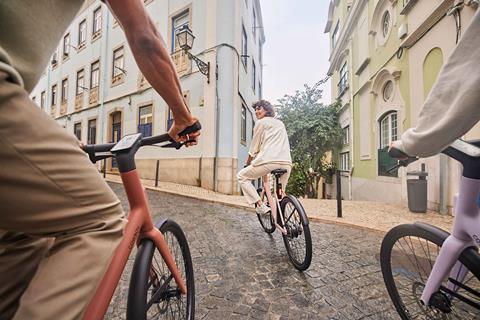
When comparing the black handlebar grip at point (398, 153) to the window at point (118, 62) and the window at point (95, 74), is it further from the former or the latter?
the window at point (95, 74)

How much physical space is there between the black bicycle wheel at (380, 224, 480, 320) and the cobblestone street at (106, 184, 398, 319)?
26cm

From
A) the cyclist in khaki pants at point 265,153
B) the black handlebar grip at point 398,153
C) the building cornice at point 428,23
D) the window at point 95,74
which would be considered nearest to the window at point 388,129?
the building cornice at point 428,23

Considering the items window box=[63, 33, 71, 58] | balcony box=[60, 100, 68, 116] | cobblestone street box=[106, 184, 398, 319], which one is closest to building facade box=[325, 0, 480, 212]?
cobblestone street box=[106, 184, 398, 319]

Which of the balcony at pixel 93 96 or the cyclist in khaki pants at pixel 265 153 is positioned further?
the balcony at pixel 93 96

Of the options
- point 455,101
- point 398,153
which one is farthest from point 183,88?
point 455,101

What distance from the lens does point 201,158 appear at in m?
10.3

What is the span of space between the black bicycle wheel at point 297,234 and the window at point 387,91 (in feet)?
25.9

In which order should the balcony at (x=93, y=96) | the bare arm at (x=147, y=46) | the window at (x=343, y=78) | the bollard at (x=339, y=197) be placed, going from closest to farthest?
the bare arm at (x=147, y=46) < the bollard at (x=339, y=197) < the window at (x=343, y=78) < the balcony at (x=93, y=96)

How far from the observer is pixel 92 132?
1622 centimetres

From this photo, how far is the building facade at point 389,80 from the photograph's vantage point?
589cm

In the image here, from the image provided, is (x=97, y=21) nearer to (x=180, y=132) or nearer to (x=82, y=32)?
(x=82, y=32)

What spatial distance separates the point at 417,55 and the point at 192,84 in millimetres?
8255

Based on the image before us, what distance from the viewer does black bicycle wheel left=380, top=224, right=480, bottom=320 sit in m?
1.36

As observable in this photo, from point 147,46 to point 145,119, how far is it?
1269 cm
